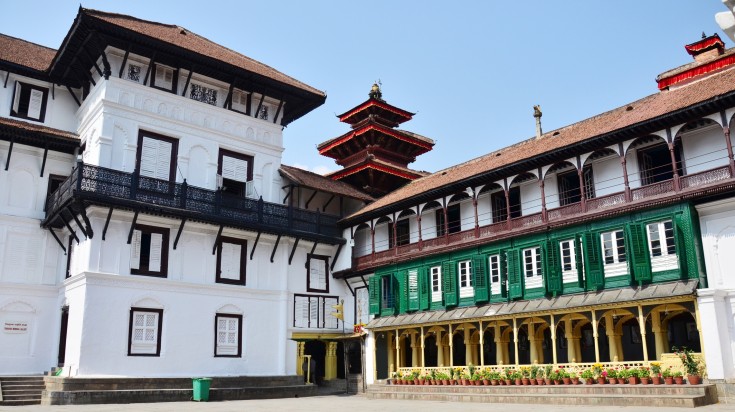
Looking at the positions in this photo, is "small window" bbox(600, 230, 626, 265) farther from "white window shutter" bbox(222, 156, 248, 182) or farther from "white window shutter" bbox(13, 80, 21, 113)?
"white window shutter" bbox(13, 80, 21, 113)

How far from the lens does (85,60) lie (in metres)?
27.4

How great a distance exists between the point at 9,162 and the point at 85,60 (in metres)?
5.29

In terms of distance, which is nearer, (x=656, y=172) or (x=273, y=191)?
(x=656, y=172)

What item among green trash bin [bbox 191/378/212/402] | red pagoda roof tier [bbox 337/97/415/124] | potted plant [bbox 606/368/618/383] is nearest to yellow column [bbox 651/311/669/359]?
potted plant [bbox 606/368/618/383]

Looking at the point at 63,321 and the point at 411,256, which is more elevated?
the point at 411,256

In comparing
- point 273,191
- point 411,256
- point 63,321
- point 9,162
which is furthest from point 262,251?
point 9,162

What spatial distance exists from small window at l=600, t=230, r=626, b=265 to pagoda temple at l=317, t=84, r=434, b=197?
18047 mm

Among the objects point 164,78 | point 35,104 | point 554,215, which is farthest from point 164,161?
point 554,215

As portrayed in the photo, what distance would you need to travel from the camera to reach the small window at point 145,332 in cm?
2492

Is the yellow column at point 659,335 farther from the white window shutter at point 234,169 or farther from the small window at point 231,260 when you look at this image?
the white window shutter at point 234,169

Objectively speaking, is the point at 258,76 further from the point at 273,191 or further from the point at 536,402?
the point at 536,402

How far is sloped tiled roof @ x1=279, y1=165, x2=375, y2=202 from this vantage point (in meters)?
31.2

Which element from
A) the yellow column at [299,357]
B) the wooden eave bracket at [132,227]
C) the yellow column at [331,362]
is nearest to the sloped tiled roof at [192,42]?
the wooden eave bracket at [132,227]

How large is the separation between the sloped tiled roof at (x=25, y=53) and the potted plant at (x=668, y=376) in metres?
26.9
